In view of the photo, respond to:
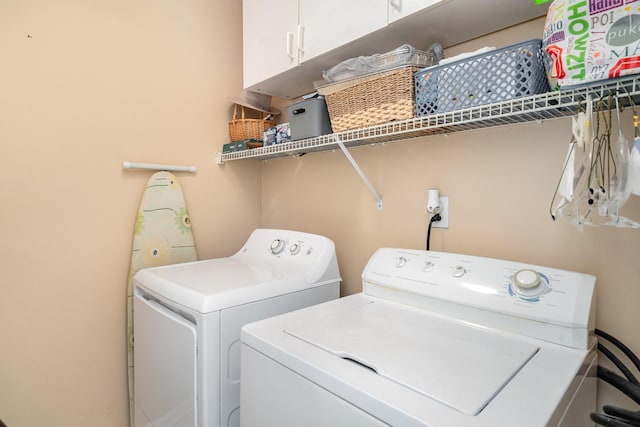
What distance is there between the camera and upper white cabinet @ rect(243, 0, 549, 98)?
1.13 m

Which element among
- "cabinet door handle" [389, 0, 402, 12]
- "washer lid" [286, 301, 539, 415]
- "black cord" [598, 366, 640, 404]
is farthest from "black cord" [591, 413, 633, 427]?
"cabinet door handle" [389, 0, 402, 12]

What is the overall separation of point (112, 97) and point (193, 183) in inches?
22.6

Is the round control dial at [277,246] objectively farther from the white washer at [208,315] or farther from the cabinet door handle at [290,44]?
the cabinet door handle at [290,44]

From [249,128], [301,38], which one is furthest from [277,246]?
[301,38]

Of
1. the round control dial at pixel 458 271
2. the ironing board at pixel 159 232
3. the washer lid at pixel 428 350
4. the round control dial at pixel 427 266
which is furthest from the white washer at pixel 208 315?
the round control dial at pixel 458 271

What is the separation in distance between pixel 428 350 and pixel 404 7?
1046 mm

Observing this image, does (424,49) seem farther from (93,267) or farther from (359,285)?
(93,267)

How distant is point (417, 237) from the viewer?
1502 millimetres

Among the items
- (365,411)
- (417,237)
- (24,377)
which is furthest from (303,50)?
(24,377)

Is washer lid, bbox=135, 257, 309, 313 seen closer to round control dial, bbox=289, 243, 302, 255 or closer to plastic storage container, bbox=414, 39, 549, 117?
round control dial, bbox=289, 243, 302, 255

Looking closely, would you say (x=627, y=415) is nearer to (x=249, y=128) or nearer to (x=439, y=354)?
(x=439, y=354)

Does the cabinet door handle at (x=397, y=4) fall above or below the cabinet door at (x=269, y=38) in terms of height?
below

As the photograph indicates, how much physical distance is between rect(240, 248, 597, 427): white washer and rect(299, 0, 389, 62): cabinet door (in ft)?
2.80

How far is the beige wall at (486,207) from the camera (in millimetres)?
1044
